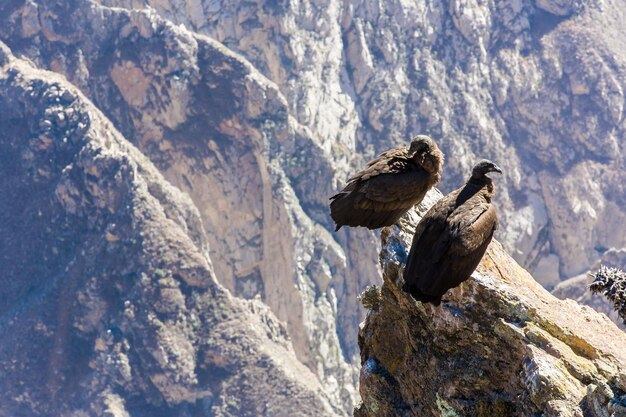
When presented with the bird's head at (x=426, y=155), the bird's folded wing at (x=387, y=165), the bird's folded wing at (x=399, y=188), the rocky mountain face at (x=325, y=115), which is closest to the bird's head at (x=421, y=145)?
the bird's head at (x=426, y=155)

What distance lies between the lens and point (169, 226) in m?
80.7

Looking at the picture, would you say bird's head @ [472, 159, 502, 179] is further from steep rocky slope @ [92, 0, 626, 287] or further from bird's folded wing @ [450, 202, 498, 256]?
steep rocky slope @ [92, 0, 626, 287]

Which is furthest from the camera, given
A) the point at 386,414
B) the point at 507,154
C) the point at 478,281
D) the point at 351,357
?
the point at 507,154

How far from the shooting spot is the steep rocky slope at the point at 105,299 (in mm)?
75625

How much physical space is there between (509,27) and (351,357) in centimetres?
4987

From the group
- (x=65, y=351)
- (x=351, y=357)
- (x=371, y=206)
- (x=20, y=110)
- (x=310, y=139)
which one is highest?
(x=20, y=110)

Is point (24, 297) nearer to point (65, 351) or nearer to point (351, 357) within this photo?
point (65, 351)

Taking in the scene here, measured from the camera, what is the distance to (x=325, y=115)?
98500mm

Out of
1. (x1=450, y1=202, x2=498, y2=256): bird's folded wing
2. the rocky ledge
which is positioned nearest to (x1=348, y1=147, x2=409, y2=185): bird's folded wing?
the rocky ledge

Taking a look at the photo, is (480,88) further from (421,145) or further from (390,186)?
(390,186)

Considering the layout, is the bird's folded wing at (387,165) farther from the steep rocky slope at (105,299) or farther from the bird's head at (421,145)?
the steep rocky slope at (105,299)

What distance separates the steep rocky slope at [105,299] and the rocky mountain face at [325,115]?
1011 mm

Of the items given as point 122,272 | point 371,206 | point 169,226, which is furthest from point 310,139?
point 371,206

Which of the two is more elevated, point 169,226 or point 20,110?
point 20,110
